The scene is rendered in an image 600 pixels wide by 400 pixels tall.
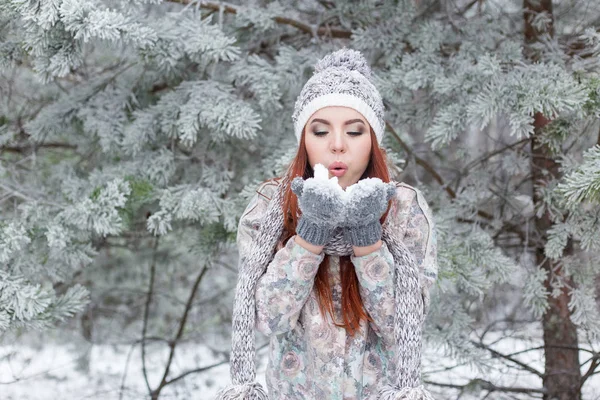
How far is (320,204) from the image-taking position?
1.13 m

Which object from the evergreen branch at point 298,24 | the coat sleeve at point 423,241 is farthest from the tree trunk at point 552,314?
the coat sleeve at point 423,241

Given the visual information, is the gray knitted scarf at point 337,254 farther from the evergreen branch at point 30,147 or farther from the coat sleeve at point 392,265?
the evergreen branch at point 30,147

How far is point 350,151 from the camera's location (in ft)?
4.33

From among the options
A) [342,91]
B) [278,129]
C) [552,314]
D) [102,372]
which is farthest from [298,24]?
[102,372]

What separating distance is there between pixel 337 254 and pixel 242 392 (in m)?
0.31

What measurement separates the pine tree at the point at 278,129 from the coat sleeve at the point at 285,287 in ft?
1.73

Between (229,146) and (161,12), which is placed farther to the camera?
(161,12)

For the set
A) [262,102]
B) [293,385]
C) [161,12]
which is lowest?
[293,385]

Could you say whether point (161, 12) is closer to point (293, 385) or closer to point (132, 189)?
point (132, 189)

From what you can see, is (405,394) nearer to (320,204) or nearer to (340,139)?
(320,204)

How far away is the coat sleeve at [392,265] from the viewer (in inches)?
49.6

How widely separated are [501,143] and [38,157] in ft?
5.49

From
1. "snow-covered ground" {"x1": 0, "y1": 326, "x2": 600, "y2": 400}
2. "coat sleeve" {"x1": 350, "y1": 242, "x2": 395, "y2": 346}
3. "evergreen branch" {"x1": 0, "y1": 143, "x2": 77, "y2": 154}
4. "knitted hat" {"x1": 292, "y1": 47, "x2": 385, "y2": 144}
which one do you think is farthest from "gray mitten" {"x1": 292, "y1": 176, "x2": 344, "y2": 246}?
"snow-covered ground" {"x1": 0, "y1": 326, "x2": 600, "y2": 400}

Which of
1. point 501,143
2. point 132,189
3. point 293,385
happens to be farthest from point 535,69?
point 132,189
